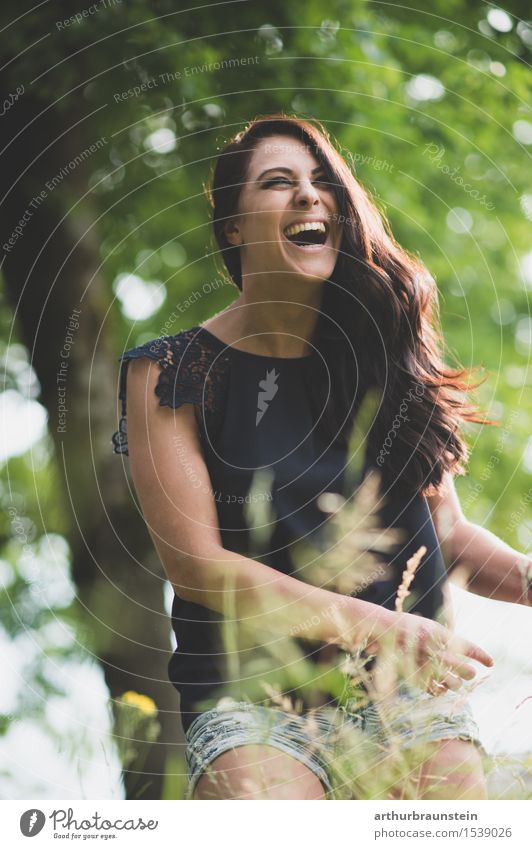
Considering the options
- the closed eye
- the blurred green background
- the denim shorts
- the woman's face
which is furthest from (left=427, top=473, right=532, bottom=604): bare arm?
the blurred green background

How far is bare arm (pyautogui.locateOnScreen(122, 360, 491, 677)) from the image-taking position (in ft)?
5.54

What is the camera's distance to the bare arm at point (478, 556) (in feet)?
6.38

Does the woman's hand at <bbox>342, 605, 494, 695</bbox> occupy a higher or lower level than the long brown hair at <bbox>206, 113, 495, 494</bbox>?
lower

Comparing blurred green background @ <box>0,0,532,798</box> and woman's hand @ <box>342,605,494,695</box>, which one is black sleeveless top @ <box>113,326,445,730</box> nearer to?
woman's hand @ <box>342,605,494,695</box>

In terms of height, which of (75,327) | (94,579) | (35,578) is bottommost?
(94,579)

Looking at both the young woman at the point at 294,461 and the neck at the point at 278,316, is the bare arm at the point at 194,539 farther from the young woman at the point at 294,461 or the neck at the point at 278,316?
the neck at the point at 278,316

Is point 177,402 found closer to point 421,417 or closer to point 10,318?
point 421,417

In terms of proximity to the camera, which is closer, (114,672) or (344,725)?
(344,725)

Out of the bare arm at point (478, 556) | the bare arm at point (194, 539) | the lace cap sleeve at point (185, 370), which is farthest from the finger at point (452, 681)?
the lace cap sleeve at point (185, 370)

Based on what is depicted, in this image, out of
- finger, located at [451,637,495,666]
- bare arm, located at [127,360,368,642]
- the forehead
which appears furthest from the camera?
the forehead

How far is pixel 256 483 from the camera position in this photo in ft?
6.18

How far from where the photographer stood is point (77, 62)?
3129 millimetres

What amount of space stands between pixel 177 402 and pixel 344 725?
2.35ft

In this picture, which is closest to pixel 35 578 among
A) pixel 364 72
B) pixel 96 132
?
pixel 96 132
